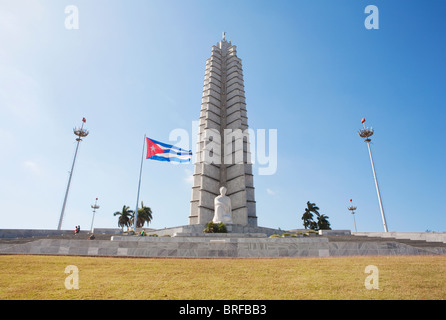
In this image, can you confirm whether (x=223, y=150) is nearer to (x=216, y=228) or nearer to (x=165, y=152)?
(x=165, y=152)

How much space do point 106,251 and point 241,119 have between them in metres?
24.3

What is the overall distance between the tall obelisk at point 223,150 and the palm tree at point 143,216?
25.7 meters

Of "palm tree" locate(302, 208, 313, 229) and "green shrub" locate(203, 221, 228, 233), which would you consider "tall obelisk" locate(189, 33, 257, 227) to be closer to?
"green shrub" locate(203, 221, 228, 233)

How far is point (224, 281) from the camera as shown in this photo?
6348mm

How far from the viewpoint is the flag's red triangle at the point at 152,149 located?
2495 cm

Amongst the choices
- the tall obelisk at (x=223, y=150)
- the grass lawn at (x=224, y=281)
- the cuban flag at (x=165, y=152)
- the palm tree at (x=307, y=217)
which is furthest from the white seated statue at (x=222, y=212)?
the palm tree at (x=307, y=217)

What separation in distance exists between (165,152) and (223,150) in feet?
28.4

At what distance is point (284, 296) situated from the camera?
16.7 ft

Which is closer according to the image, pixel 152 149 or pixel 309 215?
pixel 152 149

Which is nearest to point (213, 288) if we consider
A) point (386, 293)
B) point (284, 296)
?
point (284, 296)

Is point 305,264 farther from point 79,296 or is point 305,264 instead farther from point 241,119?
point 241,119

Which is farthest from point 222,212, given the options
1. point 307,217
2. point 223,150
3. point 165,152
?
point 307,217

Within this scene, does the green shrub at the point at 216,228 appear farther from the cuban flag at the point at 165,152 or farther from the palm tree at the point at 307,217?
the palm tree at the point at 307,217

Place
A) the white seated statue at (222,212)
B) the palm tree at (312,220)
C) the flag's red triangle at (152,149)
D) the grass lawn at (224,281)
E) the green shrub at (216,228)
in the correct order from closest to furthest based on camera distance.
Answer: the grass lawn at (224,281)
the green shrub at (216,228)
the white seated statue at (222,212)
the flag's red triangle at (152,149)
the palm tree at (312,220)
